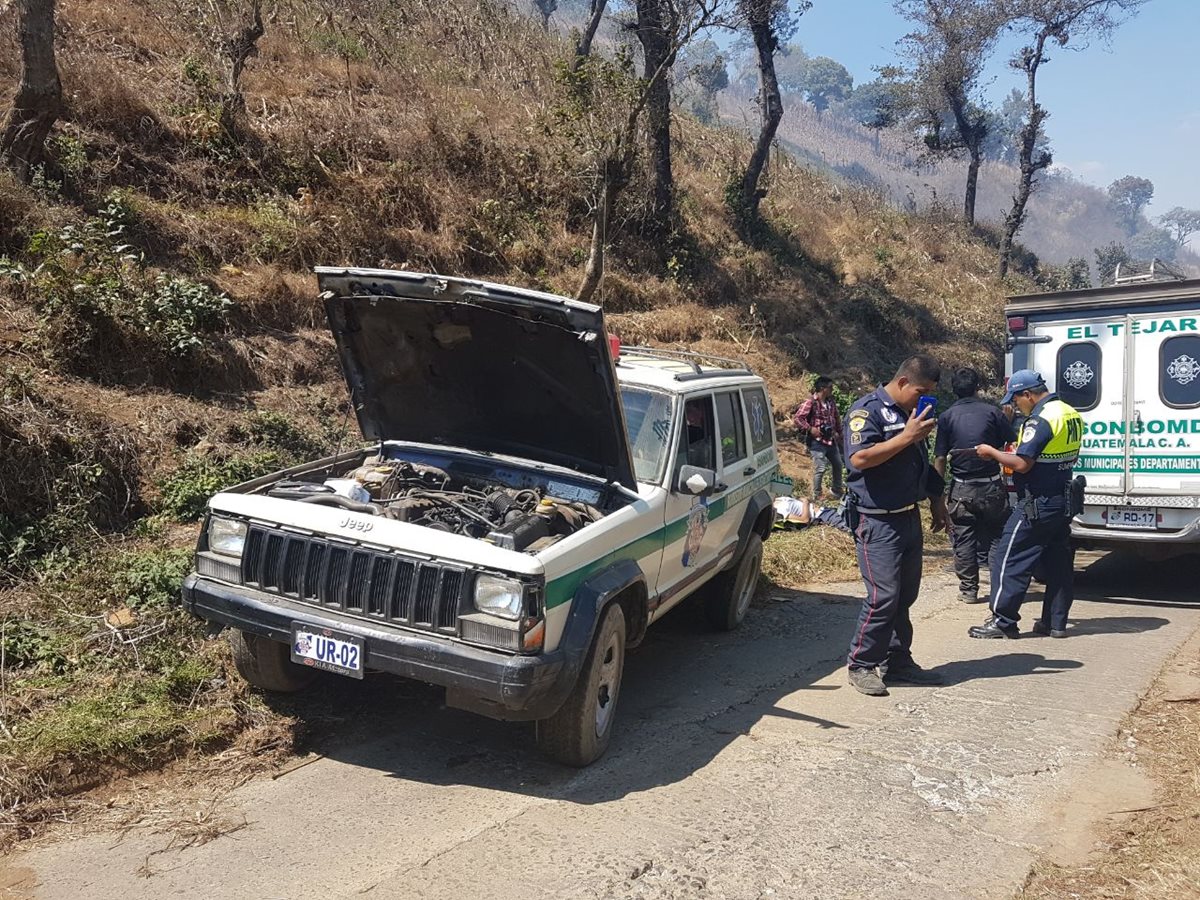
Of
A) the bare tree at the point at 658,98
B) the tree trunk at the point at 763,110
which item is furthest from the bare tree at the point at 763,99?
the bare tree at the point at 658,98

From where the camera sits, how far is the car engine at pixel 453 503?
195 inches

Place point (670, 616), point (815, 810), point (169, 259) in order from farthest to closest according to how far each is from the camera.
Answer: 1. point (169, 259)
2. point (670, 616)
3. point (815, 810)

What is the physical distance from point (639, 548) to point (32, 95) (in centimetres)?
782

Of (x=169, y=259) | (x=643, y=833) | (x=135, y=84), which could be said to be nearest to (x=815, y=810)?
(x=643, y=833)

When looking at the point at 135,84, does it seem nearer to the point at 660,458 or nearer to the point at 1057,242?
the point at 660,458

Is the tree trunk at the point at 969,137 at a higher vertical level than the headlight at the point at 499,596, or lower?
higher

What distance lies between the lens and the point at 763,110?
69.6 ft

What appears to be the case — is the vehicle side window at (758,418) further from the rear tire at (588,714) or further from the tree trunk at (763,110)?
the tree trunk at (763,110)

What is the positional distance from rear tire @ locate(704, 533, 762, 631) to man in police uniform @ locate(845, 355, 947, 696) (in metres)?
1.23

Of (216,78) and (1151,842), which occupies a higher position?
(216,78)

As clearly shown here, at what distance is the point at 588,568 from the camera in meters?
4.73

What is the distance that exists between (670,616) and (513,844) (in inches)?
152

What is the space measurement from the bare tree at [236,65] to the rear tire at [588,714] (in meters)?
9.84

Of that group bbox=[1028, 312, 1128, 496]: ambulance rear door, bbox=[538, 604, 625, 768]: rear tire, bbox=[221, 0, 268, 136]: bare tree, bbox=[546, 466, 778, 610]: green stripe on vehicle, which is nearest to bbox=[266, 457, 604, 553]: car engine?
bbox=[546, 466, 778, 610]: green stripe on vehicle
